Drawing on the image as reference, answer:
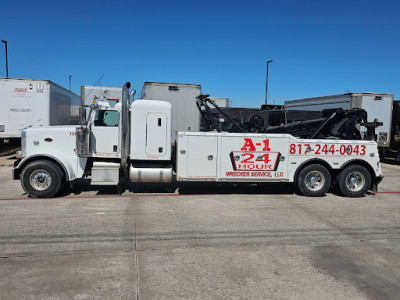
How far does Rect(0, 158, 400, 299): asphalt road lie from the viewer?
3.98 m

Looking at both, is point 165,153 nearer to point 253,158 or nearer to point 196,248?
point 253,158

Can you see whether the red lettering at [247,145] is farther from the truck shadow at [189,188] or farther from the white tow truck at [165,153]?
the truck shadow at [189,188]

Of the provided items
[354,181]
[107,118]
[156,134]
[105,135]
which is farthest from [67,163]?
[354,181]

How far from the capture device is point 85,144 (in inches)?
334

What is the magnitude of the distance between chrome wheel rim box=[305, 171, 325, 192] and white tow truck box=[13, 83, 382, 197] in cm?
3

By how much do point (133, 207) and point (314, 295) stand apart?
15.5 feet

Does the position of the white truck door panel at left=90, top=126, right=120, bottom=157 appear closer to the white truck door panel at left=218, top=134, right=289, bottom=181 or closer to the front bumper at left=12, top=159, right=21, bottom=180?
the front bumper at left=12, top=159, right=21, bottom=180

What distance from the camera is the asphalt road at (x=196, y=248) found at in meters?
3.98

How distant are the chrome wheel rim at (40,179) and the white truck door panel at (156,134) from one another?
252 cm

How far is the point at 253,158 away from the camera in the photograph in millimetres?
8812

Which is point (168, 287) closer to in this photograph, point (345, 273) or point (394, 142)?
point (345, 273)

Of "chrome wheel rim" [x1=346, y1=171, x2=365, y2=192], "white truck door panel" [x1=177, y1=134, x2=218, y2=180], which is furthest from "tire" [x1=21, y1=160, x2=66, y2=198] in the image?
"chrome wheel rim" [x1=346, y1=171, x2=365, y2=192]

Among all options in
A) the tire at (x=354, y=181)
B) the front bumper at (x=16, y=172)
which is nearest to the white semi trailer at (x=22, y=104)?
the front bumper at (x=16, y=172)

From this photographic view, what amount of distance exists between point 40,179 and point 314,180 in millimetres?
7089
